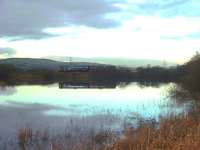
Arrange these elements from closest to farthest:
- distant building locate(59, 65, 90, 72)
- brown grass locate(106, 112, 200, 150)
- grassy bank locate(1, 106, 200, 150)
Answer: brown grass locate(106, 112, 200, 150) < grassy bank locate(1, 106, 200, 150) < distant building locate(59, 65, 90, 72)

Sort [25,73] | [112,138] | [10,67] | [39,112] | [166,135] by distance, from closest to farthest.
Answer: [166,135]
[112,138]
[39,112]
[10,67]
[25,73]

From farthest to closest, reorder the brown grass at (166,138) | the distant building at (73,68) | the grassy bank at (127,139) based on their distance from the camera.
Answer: the distant building at (73,68) → the grassy bank at (127,139) → the brown grass at (166,138)

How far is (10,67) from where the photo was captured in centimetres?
7588

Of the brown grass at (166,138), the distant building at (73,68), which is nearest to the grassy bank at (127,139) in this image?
the brown grass at (166,138)

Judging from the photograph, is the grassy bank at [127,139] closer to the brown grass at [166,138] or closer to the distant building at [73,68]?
the brown grass at [166,138]

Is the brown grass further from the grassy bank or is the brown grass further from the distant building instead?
the distant building

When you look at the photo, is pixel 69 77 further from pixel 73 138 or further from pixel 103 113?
pixel 73 138

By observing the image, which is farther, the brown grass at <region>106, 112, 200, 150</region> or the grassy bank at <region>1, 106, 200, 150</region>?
the grassy bank at <region>1, 106, 200, 150</region>

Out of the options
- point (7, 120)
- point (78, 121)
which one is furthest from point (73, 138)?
point (7, 120)

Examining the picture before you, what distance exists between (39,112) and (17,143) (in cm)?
1063

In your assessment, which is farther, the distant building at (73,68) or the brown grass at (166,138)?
the distant building at (73,68)

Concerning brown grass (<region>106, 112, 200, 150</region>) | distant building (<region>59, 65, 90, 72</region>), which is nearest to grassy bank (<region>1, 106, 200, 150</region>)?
brown grass (<region>106, 112, 200, 150</region>)

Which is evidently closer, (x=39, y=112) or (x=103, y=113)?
(x=103, y=113)

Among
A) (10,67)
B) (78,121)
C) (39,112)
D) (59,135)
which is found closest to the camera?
(59,135)
